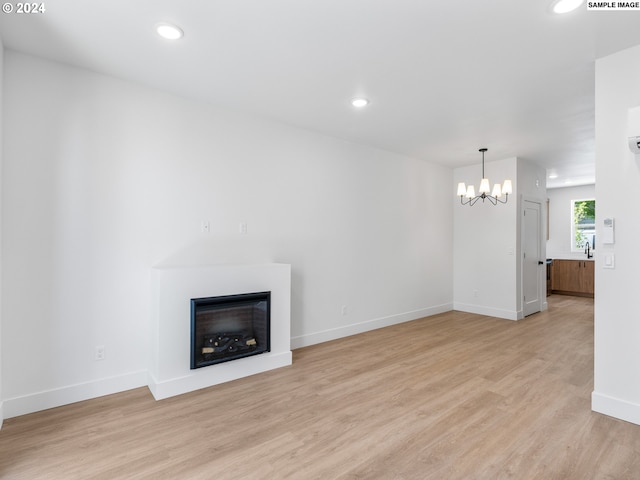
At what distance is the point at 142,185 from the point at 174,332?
1346 mm

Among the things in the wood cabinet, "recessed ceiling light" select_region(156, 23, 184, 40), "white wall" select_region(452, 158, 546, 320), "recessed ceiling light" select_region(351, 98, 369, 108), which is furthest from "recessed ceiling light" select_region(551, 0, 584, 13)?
the wood cabinet

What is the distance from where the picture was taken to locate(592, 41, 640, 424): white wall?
2506 millimetres

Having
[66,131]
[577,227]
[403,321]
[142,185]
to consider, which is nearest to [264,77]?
[142,185]

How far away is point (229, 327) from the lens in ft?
11.0

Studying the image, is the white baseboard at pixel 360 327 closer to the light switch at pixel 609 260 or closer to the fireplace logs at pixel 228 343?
the fireplace logs at pixel 228 343

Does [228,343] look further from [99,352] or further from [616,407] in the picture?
[616,407]

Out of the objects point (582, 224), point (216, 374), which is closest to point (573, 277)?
point (582, 224)

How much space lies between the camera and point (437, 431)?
241 centimetres

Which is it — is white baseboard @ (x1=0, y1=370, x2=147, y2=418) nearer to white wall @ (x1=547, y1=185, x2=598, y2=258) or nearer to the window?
white wall @ (x1=547, y1=185, x2=598, y2=258)

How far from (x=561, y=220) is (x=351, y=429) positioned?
8995 mm

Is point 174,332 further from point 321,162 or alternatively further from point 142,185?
point 321,162

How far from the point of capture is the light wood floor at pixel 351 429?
2016mm

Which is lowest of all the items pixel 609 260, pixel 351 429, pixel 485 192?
pixel 351 429

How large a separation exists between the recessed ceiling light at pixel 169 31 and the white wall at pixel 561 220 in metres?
9.57
